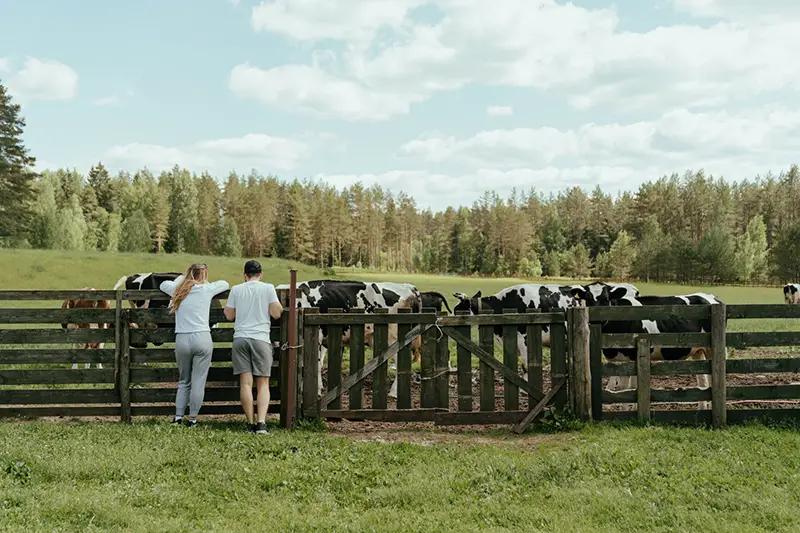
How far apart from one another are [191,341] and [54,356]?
2.48 m

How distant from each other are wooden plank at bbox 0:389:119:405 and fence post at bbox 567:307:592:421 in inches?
254

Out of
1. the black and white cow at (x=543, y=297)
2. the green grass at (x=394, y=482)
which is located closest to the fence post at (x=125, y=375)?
the green grass at (x=394, y=482)

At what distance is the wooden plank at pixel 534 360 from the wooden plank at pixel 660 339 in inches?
34.0

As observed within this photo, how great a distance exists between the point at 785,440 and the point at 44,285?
145 feet

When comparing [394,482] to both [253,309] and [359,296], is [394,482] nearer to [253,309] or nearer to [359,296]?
[253,309]

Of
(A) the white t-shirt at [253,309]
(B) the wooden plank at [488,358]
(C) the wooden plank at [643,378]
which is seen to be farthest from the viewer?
(B) the wooden plank at [488,358]

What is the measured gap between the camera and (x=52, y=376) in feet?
30.0

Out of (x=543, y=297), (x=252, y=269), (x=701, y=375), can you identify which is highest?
(x=252, y=269)

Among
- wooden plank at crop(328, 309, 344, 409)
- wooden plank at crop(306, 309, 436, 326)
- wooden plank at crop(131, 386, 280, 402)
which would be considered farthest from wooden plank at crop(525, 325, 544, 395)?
wooden plank at crop(131, 386, 280, 402)

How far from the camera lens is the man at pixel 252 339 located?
325 inches

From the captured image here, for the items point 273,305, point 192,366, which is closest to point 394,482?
point 273,305

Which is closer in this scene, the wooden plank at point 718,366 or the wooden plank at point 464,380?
the wooden plank at point 718,366

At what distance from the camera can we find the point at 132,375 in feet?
29.7

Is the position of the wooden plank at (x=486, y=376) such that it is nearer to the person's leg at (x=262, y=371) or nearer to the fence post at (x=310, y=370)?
the fence post at (x=310, y=370)
